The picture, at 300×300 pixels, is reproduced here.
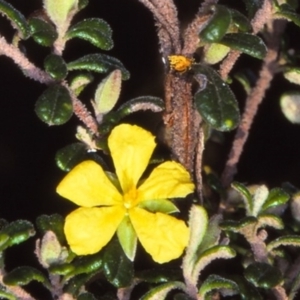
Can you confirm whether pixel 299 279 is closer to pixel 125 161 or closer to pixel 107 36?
pixel 125 161

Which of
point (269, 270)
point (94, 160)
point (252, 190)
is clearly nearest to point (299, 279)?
point (269, 270)

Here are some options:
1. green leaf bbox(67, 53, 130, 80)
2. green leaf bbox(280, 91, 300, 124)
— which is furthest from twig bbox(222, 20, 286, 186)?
green leaf bbox(67, 53, 130, 80)

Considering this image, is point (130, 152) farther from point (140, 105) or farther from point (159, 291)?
point (159, 291)

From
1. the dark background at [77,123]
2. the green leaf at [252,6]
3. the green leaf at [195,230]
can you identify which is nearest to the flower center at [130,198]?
the green leaf at [195,230]

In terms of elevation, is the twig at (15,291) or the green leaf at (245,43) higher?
the green leaf at (245,43)

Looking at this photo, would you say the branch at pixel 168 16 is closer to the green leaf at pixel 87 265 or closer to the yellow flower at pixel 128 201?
the yellow flower at pixel 128 201

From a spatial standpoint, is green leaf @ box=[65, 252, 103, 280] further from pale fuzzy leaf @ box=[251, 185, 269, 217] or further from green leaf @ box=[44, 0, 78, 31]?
green leaf @ box=[44, 0, 78, 31]

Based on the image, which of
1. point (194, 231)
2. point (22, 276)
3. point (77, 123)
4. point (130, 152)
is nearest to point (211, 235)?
point (194, 231)
